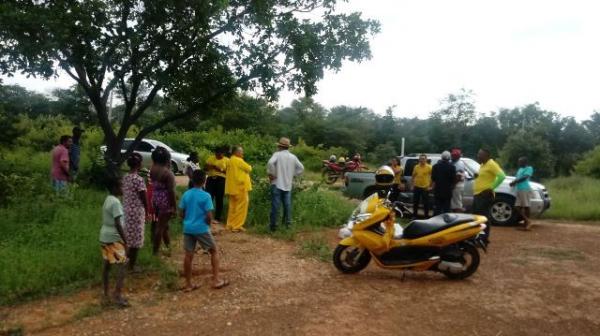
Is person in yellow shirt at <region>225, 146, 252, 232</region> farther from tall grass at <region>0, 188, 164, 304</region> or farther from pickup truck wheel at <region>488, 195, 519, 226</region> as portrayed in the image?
pickup truck wheel at <region>488, 195, 519, 226</region>

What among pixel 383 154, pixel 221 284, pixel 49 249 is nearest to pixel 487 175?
pixel 221 284

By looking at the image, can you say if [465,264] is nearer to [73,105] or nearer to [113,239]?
[113,239]

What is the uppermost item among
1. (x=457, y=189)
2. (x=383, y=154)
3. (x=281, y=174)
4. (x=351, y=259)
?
(x=383, y=154)

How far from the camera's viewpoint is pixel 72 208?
930 cm

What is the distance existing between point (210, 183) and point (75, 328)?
5113mm

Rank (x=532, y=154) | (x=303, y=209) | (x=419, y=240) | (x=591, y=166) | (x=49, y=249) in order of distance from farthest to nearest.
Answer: (x=532, y=154)
(x=591, y=166)
(x=303, y=209)
(x=49, y=249)
(x=419, y=240)

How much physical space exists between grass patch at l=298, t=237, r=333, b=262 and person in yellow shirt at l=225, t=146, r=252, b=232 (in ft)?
5.12

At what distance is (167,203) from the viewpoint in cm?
704

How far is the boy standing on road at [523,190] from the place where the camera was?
34.8ft

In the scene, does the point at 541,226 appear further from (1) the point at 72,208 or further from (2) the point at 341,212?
(1) the point at 72,208

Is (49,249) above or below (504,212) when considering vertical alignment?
below

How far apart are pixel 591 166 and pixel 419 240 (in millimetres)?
25107

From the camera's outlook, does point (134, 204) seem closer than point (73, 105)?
Yes

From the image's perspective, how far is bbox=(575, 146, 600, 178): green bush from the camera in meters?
26.7
